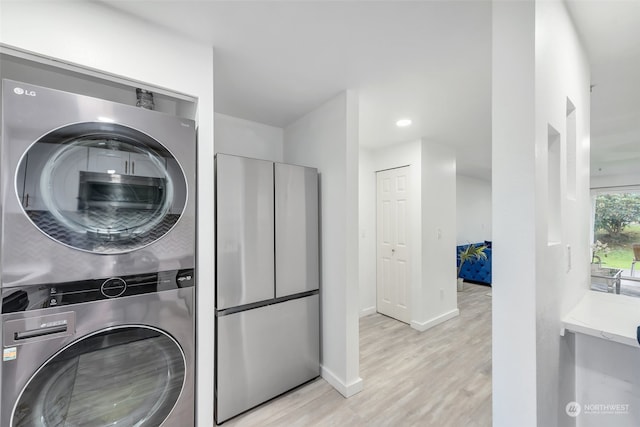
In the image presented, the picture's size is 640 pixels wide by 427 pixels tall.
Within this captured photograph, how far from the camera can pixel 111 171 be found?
115cm

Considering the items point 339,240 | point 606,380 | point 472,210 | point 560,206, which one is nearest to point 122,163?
point 339,240

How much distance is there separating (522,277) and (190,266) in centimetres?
151

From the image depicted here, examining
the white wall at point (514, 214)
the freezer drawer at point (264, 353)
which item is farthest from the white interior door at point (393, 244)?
the white wall at point (514, 214)

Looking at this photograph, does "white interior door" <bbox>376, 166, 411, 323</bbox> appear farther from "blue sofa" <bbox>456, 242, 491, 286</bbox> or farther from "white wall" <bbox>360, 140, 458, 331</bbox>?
"blue sofa" <bbox>456, 242, 491, 286</bbox>

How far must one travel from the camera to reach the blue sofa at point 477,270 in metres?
5.18

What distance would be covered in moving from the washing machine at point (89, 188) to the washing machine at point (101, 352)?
8 centimetres

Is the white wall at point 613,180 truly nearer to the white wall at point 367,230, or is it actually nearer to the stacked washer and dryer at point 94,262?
the white wall at point 367,230

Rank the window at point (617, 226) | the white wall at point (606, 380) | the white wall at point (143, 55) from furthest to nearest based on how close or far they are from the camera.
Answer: the window at point (617, 226) < the white wall at point (606, 380) < the white wall at point (143, 55)

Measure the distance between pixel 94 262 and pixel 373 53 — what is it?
74.3 inches

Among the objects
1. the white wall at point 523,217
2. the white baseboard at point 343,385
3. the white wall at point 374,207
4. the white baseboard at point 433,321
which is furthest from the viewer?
the white wall at point 374,207

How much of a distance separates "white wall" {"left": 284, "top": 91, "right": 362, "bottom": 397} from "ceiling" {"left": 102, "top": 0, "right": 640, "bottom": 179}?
0.25 metres

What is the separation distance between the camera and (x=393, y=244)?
367 centimetres

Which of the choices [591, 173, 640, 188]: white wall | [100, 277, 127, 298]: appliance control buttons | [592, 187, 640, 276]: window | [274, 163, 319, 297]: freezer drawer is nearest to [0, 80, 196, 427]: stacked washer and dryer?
[100, 277, 127, 298]: appliance control buttons

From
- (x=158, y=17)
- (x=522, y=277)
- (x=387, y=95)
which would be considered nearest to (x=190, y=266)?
(x=158, y=17)
